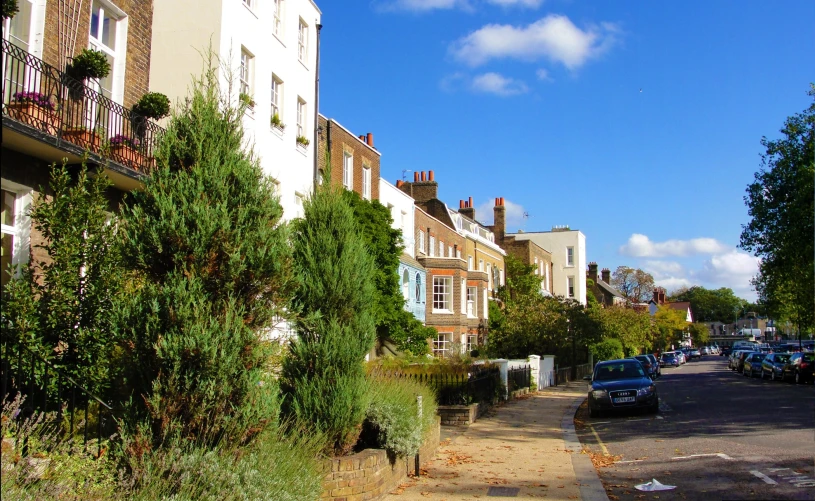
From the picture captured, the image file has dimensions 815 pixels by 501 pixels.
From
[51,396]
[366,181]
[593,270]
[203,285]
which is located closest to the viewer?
[203,285]

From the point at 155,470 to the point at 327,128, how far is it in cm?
2036

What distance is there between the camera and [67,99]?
10984 mm

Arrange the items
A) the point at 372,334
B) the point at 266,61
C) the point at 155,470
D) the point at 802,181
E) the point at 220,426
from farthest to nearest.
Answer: the point at 802,181, the point at 266,61, the point at 372,334, the point at 220,426, the point at 155,470

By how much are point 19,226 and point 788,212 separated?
90.0 ft

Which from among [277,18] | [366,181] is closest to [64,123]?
[277,18]

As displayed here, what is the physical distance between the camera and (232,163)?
6.88 m

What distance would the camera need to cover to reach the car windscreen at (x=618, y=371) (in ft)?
67.0

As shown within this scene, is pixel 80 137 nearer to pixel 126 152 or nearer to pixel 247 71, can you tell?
pixel 126 152

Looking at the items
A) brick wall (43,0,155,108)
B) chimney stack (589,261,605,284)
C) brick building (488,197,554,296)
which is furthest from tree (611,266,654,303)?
brick wall (43,0,155,108)

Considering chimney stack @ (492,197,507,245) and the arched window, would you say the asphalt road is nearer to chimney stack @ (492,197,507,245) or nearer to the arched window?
the arched window

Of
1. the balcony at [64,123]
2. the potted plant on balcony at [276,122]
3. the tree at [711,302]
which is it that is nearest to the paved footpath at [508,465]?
the balcony at [64,123]

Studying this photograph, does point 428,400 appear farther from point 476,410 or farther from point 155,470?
point 155,470

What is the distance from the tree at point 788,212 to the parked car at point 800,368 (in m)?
2.81

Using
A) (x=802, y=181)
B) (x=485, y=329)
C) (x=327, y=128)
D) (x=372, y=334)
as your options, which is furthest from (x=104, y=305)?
(x=485, y=329)
